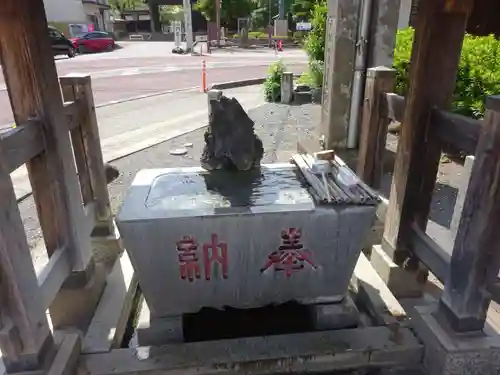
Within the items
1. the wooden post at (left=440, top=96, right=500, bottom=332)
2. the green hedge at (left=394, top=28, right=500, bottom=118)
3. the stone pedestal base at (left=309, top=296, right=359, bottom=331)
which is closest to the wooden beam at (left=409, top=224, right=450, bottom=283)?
the wooden post at (left=440, top=96, right=500, bottom=332)

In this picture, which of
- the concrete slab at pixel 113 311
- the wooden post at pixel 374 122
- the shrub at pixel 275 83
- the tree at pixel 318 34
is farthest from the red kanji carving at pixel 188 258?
the shrub at pixel 275 83

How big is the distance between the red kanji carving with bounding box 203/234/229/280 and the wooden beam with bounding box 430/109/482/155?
4.80 ft

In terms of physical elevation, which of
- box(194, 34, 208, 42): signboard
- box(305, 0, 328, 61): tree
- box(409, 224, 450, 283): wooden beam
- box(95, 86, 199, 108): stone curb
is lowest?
box(95, 86, 199, 108): stone curb

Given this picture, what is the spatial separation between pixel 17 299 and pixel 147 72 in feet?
53.8

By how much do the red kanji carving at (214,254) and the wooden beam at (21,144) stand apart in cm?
106

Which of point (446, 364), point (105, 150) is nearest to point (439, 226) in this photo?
point (446, 364)

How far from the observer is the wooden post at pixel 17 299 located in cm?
179

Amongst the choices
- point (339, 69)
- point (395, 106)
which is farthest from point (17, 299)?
point (339, 69)

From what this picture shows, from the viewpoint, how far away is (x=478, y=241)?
6.45 ft

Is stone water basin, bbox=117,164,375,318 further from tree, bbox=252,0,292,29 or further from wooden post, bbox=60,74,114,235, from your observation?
tree, bbox=252,0,292,29

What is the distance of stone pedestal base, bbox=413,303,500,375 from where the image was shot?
212 cm

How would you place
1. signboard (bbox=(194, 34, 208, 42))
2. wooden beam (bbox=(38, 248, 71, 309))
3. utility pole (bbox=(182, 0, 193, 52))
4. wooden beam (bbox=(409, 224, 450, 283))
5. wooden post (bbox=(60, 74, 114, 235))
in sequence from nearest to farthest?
1. wooden beam (bbox=(38, 248, 71, 309))
2. wooden beam (bbox=(409, 224, 450, 283))
3. wooden post (bbox=(60, 74, 114, 235))
4. utility pole (bbox=(182, 0, 193, 52))
5. signboard (bbox=(194, 34, 208, 42))

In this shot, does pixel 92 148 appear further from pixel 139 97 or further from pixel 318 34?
pixel 139 97

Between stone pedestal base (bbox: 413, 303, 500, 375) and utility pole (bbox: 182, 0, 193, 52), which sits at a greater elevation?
utility pole (bbox: 182, 0, 193, 52)
